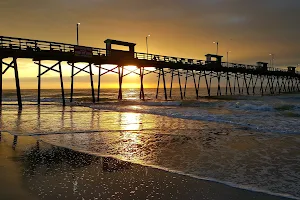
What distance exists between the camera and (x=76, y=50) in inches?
998

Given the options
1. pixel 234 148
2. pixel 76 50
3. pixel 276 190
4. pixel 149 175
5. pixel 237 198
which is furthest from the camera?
pixel 76 50

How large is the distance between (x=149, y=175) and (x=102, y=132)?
19.1ft

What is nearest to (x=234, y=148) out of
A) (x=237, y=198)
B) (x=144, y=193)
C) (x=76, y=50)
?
(x=237, y=198)

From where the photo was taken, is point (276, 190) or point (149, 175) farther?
point (149, 175)

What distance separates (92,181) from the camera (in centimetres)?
521

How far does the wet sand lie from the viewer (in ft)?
14.9

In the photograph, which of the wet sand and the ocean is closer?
the wet sand

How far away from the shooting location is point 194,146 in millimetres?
8797

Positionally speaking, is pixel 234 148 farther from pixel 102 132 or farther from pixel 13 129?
pixel 13 129

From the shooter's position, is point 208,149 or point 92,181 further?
point 208,149

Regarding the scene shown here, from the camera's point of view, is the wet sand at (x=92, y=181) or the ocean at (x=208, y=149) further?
the ocean at (x=208, y=149)

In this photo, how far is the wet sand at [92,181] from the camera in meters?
4.55

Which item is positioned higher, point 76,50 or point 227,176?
point 76,50

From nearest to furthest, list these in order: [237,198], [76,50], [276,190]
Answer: [237,198], [276,190], [76,50]
